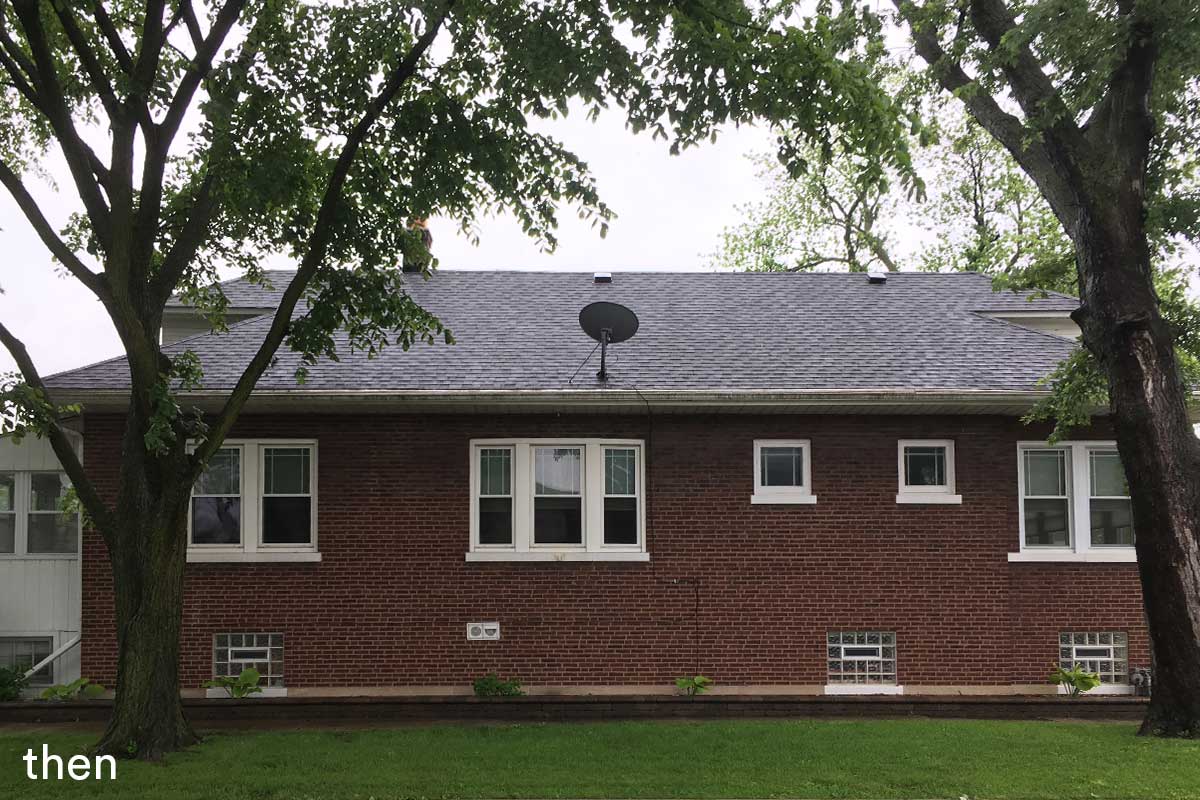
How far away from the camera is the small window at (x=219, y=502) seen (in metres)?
14.2

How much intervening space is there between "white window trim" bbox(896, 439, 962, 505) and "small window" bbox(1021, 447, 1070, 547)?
0.90 metres

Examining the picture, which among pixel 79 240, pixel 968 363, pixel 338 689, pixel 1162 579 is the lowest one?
pixel 338 689

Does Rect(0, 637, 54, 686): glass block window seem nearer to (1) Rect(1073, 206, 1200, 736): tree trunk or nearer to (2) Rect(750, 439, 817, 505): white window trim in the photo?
(2) Rect(750, 439, 817, 505): white window trim

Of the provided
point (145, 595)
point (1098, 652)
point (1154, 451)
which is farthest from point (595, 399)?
point (1098, 652)

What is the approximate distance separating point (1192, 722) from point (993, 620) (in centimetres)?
357

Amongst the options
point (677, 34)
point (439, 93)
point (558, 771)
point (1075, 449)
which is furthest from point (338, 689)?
point (1075, 449)

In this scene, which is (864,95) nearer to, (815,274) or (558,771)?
(558,771)

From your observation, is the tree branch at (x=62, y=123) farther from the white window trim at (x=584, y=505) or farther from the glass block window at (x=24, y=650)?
the glass block window at (x=24, y=650)

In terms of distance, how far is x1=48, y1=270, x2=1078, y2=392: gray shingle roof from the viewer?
46.4ft

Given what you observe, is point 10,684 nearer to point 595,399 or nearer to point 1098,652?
point 595,399

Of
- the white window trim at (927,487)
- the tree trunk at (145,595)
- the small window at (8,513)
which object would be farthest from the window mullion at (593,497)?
the small window at (8,513)

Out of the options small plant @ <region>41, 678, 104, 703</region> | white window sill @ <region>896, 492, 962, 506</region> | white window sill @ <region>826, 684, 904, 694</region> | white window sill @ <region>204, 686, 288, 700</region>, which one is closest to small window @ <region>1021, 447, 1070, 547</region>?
white window sill @ <region>896, 492, 962, 506</region>

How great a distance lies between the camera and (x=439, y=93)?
1107 centimetres

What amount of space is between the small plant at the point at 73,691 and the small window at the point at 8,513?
2258mm
